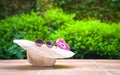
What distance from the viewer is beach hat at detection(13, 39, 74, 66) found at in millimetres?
2984

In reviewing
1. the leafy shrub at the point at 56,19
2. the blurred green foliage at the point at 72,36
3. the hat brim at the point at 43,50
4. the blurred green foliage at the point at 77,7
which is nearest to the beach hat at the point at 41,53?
the hat brim at the point at 43,50

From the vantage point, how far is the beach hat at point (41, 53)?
9.79ft

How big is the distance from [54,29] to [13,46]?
105cm

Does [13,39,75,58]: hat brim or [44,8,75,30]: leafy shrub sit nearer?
[13,39,75,58]: hat brim

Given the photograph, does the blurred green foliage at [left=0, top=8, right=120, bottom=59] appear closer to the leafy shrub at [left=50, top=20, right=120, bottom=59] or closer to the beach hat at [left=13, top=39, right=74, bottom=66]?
the leafy shrub at [left=50, top=20, right=120, bottom=59]

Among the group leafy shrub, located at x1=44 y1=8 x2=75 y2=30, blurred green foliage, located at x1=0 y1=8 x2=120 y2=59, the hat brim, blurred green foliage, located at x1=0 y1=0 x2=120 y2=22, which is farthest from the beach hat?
blurred green foliage, located at x1=0 y1=0 x2=120 y2=22

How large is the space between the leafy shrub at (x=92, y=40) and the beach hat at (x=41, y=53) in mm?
1977

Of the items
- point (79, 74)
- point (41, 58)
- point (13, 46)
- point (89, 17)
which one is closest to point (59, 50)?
point (41, 58)

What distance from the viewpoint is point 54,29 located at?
5840 mm

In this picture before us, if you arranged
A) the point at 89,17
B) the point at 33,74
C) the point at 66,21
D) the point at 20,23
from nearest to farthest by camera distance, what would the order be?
the point at 33,74 < the point at 20,23 < the point at 66,21 < the point at 89,17

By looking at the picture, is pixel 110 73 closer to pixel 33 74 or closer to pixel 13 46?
pixel 33 74

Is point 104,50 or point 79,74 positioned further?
point 104,50

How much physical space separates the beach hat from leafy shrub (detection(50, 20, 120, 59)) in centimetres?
198

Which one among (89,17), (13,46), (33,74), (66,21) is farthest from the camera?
(89,17)
